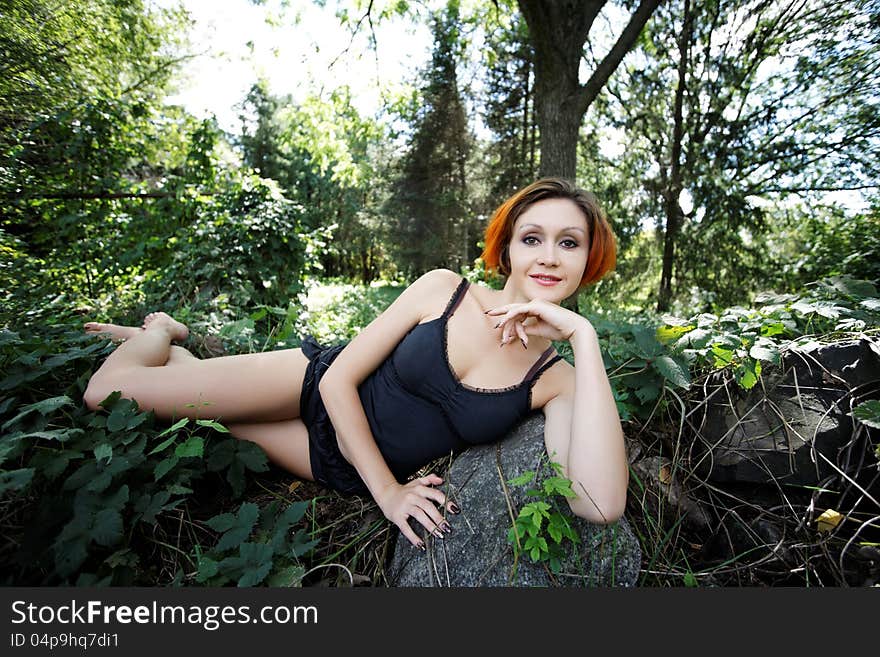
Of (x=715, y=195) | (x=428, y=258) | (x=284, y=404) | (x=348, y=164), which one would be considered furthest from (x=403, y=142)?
(x=284, y=404)

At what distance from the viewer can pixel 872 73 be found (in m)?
6.68

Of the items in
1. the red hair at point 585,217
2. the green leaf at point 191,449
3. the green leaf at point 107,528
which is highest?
the red hair at point 585,217

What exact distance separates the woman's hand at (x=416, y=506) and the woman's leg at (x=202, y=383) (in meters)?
0.69

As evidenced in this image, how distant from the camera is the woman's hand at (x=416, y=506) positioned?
1.50 m

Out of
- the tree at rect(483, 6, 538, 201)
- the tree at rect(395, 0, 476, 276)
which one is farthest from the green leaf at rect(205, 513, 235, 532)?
the tree at rect(395, 0, 476, 276)

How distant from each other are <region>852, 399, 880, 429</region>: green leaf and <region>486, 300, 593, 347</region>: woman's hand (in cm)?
101

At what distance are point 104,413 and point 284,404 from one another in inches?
27.2

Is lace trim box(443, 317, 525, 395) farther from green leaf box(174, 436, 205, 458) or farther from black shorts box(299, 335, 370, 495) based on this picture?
green leaf box(174, 436, 205, 458)

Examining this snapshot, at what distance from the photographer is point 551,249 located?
5.68 feet

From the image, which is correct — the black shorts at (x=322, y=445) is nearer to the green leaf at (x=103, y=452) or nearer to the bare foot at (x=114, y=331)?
the green leaf at (x=103, y=452)

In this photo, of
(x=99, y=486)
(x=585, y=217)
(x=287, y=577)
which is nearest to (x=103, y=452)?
(x=99, y=486)

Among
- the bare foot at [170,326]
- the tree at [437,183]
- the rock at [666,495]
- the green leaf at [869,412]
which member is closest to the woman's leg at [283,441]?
the bare foot at [170,326]

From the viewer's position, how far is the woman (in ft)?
5.38

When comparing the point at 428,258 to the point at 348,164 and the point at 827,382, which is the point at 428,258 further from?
the point at 827,382
